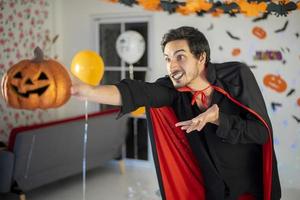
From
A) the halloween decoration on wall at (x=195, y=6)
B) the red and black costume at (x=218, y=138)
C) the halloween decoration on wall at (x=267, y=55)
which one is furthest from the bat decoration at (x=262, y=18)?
the red and black costume at (x=218, y=138)

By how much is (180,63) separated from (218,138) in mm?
351

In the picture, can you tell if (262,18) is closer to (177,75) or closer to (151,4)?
(151,4)

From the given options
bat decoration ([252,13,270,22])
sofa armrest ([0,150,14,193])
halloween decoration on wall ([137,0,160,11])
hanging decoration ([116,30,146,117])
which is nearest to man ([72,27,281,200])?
halloween decoration on wall ([137,0,160,11])

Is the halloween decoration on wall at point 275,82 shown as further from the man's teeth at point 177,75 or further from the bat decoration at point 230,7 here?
the man's teeth at point 177,75

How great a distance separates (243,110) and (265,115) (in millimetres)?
89

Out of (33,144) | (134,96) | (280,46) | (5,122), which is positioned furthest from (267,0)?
(5,122)

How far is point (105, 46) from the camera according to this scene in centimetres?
478

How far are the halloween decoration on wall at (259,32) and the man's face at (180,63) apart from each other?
2513 mm

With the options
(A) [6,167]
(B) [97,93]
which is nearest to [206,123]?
(B) [97,93]

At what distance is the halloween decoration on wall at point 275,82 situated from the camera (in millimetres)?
3650

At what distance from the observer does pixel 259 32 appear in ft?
12.1

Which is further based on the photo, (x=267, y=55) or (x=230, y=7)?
(x=267, y=55)

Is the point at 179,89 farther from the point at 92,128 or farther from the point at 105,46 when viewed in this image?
the point at 105,46

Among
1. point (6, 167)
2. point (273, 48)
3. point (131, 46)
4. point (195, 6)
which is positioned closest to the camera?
point (195, 6)
